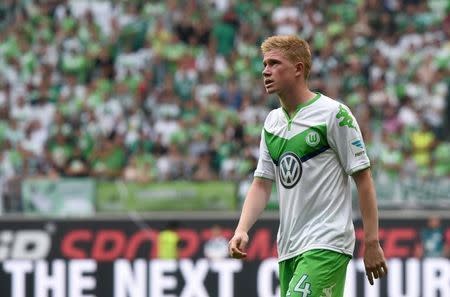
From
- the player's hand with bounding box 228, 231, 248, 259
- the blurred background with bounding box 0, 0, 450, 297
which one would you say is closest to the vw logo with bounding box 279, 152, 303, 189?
the player's hand with bounding box 228, 231, 248, 259

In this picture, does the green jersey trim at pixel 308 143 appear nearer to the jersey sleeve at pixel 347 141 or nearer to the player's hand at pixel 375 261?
the jersey sleeve at pixel 347 141

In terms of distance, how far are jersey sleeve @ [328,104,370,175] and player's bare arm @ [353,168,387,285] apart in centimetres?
5

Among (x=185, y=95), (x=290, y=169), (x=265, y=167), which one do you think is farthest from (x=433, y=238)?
(x=185, y=95)

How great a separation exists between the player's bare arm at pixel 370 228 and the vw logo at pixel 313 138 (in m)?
0.26

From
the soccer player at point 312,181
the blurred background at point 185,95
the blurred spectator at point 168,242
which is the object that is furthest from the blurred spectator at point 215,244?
the soccer player at point 312,181

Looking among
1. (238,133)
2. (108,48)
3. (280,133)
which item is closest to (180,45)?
(108,48)

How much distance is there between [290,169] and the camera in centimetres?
649

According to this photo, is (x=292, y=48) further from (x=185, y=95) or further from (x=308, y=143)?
(x=185, y=95)

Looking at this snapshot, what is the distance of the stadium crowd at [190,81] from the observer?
18156 mm

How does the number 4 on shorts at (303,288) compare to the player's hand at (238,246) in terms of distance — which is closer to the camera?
the number 4 on shorts at (303,288)

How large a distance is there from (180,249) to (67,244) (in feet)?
3.42

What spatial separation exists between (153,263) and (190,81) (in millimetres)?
8477

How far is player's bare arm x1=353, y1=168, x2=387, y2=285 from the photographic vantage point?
6219 mm

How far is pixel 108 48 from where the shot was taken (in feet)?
69.8
